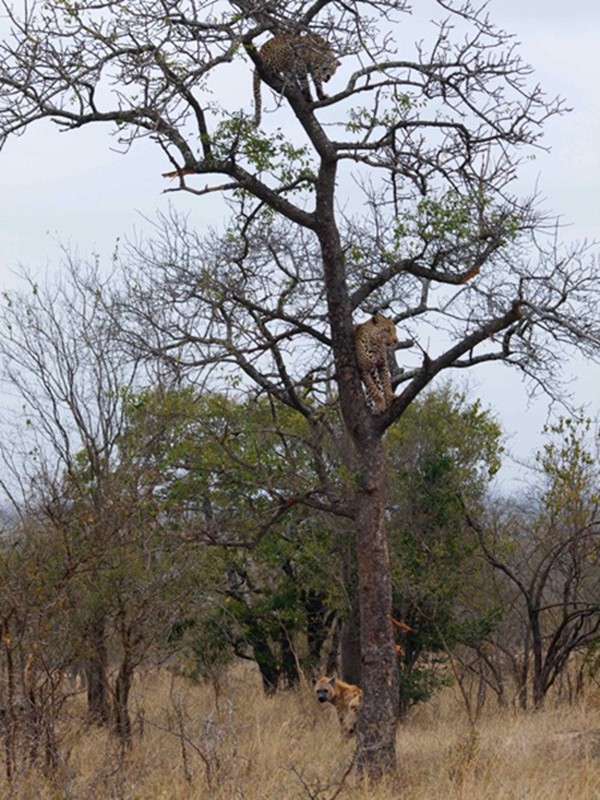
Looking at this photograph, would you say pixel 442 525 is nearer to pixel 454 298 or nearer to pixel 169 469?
pixel 169 469

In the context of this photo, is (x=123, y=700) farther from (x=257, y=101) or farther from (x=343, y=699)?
(x=257, y=101)

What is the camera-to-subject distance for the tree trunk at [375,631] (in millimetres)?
10578

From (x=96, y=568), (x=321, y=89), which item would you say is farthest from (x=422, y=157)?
(x=96, y=568)

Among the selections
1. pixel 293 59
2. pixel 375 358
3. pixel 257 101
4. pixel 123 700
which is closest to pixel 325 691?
pixel 123 700

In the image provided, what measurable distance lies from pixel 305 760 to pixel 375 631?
241 centimetres

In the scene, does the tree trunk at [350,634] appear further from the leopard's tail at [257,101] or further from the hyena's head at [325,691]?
the leopard's tail at [257,101]

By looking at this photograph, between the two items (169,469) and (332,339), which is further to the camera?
(169,469)

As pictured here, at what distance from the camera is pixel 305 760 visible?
12508 millimetres

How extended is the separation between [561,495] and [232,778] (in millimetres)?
9336

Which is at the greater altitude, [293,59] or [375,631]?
[293,59]

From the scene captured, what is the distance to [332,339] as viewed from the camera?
37.8ft

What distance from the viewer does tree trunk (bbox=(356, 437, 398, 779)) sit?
34.7ft

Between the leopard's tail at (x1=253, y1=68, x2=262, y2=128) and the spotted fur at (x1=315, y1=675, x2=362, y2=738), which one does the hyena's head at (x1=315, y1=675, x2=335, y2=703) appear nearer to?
the spotted fur at (x1=315, y1=675, x2=362, y2=738)

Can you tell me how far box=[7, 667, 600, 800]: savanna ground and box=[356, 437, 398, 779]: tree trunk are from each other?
1.06 feet
